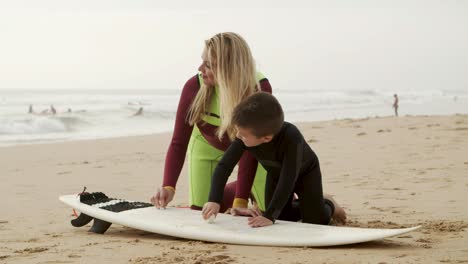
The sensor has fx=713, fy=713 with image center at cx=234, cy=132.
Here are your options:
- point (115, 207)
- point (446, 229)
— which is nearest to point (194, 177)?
point (115, 207)

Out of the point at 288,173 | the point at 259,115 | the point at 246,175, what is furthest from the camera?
the point at 246,175

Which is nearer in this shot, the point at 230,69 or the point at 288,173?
the point at 288,173

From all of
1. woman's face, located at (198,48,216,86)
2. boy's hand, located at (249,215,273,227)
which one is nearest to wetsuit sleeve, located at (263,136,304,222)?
boy's hand, located at (249,215,273,227)

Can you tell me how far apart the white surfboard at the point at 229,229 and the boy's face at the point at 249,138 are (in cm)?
45

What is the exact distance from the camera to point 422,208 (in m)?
4.85

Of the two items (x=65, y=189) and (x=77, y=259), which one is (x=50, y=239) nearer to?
(x=77, y=259)

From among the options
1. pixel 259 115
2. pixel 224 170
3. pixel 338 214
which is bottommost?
pixel 338 214

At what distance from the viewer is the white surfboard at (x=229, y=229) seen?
3.46 metres

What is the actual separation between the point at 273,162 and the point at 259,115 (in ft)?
1.31

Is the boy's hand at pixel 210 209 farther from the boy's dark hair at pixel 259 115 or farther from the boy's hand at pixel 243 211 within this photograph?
the boy's dark hair at pixel 259 115

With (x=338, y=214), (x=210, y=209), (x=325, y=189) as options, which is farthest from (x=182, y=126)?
(x=325, y=189)

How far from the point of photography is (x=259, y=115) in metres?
3.53

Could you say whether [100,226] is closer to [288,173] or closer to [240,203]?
[240,203]

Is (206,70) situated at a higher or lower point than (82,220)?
higher
